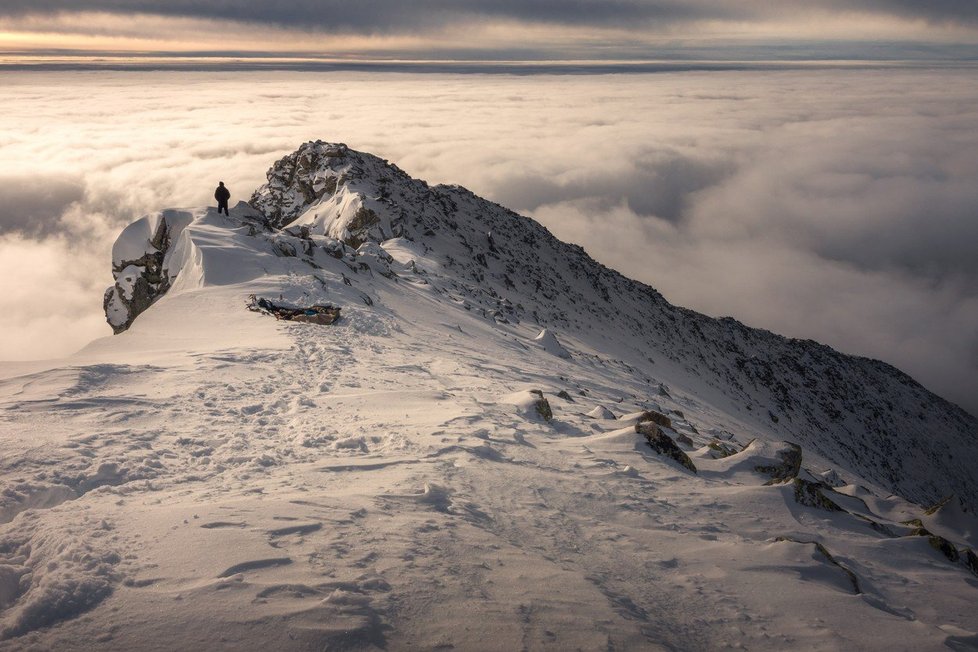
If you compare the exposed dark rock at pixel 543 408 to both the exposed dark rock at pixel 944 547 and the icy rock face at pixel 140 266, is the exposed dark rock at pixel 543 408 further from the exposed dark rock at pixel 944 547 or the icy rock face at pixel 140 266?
the icy rock face at pixel 140 266

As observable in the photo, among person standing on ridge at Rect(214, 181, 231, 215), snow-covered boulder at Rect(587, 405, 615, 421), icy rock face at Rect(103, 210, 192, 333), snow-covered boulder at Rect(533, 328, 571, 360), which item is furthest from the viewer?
person standing on ridge at Rect(214, 181, 231, 215)

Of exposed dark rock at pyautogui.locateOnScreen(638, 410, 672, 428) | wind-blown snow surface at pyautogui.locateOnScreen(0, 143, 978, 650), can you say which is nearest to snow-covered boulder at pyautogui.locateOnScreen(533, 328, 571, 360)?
wind-blown snow surface at pyautogui.locateOnScreen(0, 143, 978, 650)

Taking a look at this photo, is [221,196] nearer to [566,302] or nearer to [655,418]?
[655,418]

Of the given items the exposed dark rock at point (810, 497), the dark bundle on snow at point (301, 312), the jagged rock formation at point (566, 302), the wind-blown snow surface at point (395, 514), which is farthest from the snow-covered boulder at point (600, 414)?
the jagged rock formation at point (566, 302)

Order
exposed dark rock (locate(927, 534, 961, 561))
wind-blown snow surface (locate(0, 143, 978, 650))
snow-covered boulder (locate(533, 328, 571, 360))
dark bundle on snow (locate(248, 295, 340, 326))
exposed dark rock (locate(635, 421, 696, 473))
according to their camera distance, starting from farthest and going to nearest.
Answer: snow-covered boulder (locate(533, 328, 571, 360)) → dark bundle on snow (locate(248, 295, 340, 326)) → exposed dark rock (locate(635, 421, 696, 473)) → exposed dark rock (locate(927, 534, 961, 561)) → wind-blown snow surface (locate(0, 143, 978, 650))

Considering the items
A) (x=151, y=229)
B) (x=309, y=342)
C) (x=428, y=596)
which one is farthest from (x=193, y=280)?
(x=428, y=596)

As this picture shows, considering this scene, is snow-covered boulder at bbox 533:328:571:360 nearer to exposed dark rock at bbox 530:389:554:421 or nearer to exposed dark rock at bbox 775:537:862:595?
exposed dark rock at bbox 530:389:554:421
